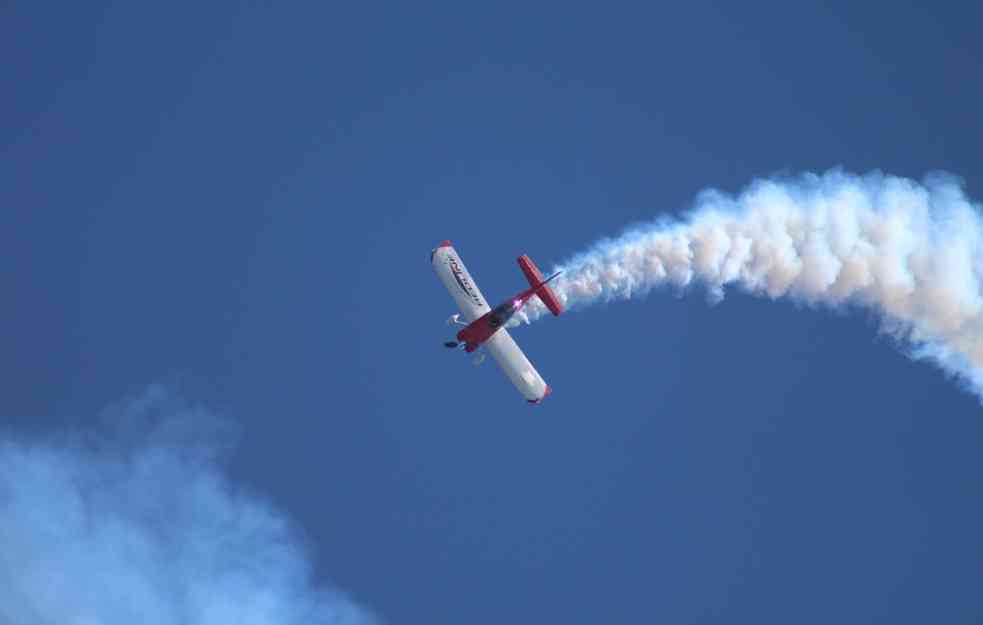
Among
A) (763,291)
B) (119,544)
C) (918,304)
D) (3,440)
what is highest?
(3,440)

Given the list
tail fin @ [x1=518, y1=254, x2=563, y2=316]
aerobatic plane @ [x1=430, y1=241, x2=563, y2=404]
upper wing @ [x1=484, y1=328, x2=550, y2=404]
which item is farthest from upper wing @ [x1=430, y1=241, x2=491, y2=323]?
tail fin @ [x1=518, y1=254, x2=563, y2=316]

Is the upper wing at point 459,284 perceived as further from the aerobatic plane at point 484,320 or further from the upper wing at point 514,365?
the upper wing at point 514,365

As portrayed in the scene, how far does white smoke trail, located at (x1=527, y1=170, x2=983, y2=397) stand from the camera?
4734cm

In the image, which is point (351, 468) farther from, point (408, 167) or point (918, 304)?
point (918, 304)

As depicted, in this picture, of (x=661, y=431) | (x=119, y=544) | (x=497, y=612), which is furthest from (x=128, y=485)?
(x=661, y=431)

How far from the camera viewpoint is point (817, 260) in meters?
48.5

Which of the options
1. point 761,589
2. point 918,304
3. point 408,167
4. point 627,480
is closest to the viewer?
point 918,304

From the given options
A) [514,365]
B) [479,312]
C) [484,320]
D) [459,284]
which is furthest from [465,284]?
[514,365]

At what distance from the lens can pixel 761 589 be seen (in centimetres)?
6938

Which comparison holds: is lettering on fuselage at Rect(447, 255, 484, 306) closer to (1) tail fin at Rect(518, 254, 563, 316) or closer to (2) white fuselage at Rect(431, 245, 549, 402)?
(2) white fuselage at Rect(431, 245, 549, 402)

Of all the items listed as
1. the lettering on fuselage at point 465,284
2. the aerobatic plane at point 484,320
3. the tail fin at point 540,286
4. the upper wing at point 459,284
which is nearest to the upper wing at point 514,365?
the aerobatic plane at point 484,320

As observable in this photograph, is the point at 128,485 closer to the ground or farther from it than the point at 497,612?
farther from it

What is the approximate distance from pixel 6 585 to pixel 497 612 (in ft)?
89.2

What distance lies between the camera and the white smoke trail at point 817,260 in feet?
155
